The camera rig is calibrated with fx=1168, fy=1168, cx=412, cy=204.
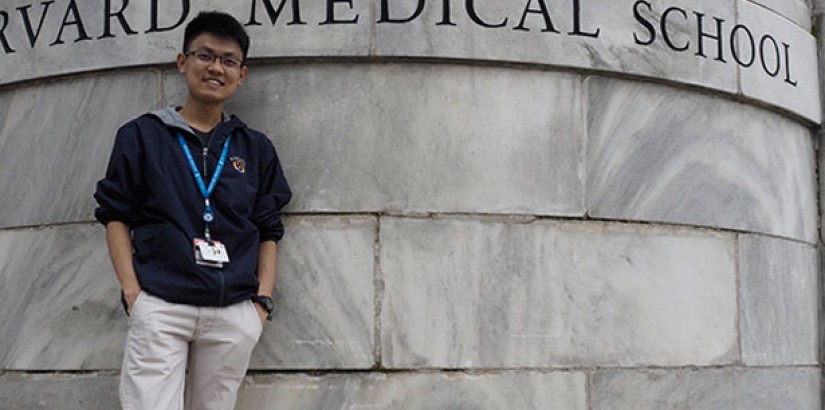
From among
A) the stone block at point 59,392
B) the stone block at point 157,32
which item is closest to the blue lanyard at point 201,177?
the stone block at point 157,32

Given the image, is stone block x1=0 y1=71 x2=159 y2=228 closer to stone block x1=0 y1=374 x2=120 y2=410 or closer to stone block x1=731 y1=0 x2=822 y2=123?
stone block x1=0 y1=374 x2=120 y2=410

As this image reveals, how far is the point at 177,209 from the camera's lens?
5156 millimetres

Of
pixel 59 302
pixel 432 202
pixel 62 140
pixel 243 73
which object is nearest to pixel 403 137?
pixel 432 202

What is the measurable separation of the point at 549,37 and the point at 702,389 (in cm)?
209

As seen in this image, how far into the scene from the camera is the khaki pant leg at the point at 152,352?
5016mm

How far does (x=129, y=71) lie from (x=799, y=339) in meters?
4.21

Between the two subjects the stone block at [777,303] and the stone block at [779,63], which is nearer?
the stone block at [777,303]

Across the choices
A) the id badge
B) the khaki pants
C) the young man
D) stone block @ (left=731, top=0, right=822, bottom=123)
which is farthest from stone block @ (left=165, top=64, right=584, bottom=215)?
stone block @ (left=731, top=0, right=822, bottom=123)

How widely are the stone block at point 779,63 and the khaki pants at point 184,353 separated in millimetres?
3335

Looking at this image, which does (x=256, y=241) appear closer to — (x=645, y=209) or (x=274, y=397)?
(x=274, y=397)

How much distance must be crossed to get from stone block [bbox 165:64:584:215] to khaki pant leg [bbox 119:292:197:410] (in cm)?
109

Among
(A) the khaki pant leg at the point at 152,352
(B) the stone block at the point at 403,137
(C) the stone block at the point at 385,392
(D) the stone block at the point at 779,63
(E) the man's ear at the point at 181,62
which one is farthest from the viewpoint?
(D) the stone block at the point at 779,63

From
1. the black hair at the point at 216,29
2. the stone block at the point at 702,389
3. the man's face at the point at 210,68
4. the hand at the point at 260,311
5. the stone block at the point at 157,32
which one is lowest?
the stone block at the point at 702,389

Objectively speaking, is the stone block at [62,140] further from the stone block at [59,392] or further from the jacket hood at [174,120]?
the stone block at [59,392]
